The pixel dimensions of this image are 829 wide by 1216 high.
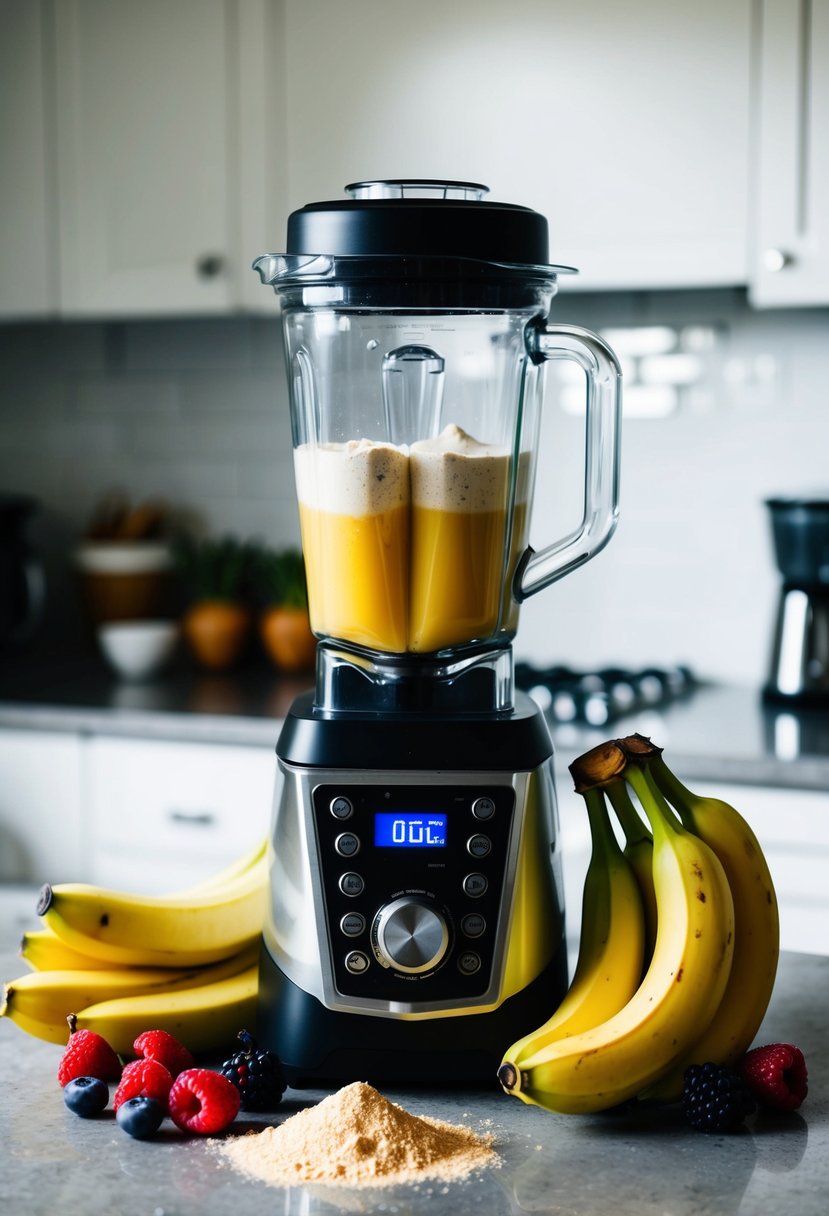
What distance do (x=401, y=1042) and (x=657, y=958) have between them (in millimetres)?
169

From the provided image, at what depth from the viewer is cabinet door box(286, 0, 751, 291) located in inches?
82.0

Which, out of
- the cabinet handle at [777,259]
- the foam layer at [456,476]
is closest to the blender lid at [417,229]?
the foam layer at [456,476]

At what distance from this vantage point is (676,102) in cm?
209

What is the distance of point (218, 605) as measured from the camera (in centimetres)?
263

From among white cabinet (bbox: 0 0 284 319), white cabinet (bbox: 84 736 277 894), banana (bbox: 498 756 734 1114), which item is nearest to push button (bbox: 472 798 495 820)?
banana (bbox: 498 756 734 1114)

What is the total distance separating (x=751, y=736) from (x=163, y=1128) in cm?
136

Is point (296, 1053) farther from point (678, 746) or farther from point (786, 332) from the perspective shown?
point (786, 332)

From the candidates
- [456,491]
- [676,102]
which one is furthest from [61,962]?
[676,102]

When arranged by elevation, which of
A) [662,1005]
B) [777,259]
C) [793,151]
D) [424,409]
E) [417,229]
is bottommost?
[662,1005]

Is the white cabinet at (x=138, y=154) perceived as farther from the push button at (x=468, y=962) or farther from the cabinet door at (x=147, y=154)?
the push button at (x=468, y=962)

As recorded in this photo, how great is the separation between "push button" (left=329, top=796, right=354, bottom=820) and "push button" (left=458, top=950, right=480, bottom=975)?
0.37 ft

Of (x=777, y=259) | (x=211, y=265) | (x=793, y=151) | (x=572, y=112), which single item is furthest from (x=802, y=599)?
(x=211, y=265)

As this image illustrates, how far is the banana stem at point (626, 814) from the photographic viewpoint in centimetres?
89

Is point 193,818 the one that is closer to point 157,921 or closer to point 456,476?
point 157,921
